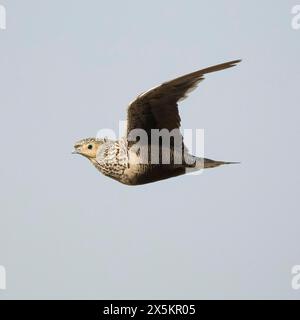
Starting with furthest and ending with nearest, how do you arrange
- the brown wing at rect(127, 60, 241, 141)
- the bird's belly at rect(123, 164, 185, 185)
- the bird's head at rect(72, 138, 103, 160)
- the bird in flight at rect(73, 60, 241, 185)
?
the bird's head at rect(72, 138, 103, 160) → the bird's belly at rect(123, 164, 185, 185) → the bird in flight at rect(73, 60, 241, 185) → the brown wing at rect(127, 60, 241, 141)

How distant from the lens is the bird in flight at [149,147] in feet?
39.9

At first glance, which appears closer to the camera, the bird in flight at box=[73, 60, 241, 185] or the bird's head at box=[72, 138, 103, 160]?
the bird in flight at box=[73, 60, 241, 185]

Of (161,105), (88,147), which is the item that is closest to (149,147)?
(161,105)

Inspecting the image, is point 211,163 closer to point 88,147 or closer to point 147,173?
point 147,173

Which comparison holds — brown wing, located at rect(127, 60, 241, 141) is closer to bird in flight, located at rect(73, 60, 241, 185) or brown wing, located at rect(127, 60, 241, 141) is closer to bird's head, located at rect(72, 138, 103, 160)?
bird in flight, located at rect(73, 60, 241, 185)

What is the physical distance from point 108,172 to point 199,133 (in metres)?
1.36

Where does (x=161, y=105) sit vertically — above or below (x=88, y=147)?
above

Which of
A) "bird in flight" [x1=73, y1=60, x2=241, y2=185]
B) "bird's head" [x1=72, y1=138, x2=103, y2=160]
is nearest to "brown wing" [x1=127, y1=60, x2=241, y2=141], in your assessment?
"bird in flight" [x1=73, y1=60, x2=241, y2=185]

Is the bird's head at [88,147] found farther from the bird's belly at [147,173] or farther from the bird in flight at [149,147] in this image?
the bird's belly at [147,173]

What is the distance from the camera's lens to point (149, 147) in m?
12.6

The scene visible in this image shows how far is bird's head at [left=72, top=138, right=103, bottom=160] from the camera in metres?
13.2

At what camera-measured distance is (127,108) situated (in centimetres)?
1216

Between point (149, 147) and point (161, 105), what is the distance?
689 millimetres

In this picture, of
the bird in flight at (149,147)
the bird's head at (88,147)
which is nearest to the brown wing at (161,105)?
the bird in flight at (149,147)
